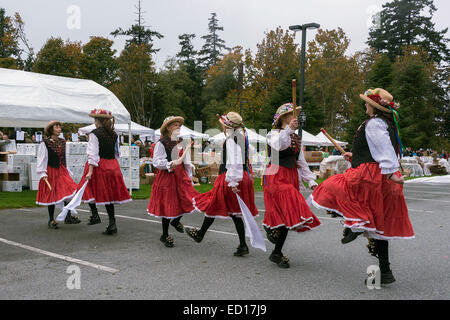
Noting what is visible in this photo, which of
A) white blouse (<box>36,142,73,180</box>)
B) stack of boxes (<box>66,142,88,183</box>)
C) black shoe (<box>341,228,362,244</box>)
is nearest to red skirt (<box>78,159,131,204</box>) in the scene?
white blouse (<box>36,142,73,180</box>)

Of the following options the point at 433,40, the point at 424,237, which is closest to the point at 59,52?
the point at 424,237

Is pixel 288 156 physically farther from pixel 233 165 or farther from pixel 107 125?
pixel 107 125

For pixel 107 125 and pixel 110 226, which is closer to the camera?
pixel 110 226

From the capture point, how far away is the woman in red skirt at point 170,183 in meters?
5.85

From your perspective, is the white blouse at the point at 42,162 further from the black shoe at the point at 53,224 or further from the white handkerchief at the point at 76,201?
the white handkerchief at the point at 76,201

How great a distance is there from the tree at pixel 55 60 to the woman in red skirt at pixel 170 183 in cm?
2865

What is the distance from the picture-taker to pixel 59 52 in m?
31.6

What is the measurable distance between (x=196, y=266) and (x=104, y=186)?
2.53 m

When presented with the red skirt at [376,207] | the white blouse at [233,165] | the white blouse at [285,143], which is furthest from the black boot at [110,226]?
the red skirt at [376,207]

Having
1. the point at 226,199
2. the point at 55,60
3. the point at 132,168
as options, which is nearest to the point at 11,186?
the point at 132,168

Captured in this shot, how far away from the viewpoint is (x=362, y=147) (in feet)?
14.2

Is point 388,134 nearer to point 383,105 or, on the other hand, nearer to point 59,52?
point 383,105

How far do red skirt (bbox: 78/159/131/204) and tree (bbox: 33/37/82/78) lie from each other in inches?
1089

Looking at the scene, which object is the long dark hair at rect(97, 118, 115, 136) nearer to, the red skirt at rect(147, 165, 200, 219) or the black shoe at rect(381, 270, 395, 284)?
the red skirt at rect(147, 165, 200, 219)
